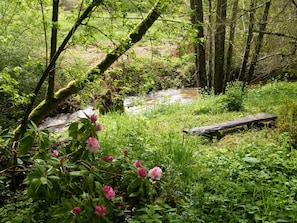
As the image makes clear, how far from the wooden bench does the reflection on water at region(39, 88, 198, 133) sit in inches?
102

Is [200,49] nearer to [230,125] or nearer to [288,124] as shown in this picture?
[230,125]

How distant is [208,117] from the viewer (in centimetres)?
637

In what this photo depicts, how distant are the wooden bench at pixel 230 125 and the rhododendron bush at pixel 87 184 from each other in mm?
2295

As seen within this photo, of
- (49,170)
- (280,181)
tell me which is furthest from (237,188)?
(49,170)

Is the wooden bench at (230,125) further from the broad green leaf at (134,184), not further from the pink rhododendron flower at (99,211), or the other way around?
the pink rhododendron flower at (99,211)

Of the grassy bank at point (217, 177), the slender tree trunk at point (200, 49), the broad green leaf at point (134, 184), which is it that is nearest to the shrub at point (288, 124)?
the grassy bank at point (217, 177)

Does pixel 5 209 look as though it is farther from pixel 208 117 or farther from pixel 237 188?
pixel 208 117

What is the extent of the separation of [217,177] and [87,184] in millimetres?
1356

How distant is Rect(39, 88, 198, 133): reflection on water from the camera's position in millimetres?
8719

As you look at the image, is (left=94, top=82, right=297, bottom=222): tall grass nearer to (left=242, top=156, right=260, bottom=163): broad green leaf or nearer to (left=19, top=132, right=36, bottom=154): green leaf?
(left=242, top=156, right=260, bottom=163): broad green leaf

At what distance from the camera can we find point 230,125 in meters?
5.21

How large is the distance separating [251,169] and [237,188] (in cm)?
61

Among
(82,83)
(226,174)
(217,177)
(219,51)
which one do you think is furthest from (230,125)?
(219,51)

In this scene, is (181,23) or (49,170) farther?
(181,23)
